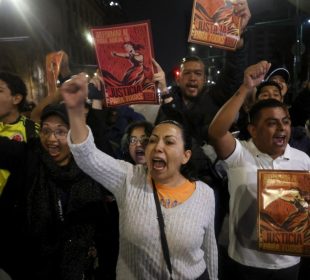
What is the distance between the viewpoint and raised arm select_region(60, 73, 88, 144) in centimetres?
217

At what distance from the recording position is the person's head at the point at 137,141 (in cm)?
341

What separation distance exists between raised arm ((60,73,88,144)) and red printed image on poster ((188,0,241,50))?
7.18ft

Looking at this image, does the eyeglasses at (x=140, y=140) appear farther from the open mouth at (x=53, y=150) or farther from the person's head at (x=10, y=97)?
the person's head at (x=10, y=97)

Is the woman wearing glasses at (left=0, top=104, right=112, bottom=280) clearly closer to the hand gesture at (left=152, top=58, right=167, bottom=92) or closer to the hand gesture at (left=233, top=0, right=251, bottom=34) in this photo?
the hand gesture at (left=152, top=58, right=167, bottom=92)

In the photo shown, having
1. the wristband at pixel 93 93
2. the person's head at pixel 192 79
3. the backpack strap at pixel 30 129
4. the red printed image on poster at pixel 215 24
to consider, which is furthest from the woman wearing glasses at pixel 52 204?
the red printed image on poster at pixel 215 24

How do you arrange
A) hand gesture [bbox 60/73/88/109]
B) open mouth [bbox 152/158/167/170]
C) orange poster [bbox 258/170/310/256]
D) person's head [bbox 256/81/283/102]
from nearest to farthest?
1. hand gesture [bbox 60/73/88/109]
2. open mouth [bbox 152/158/167/170]
3. orange poster [bbox 258/170/310/256]
4. person's head [bbox 256/81/283/102]

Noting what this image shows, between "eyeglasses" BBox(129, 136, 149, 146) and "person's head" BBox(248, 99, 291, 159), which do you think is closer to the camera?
"person's head" BBox(248, 99, 291, 159)

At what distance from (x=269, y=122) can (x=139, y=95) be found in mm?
1599

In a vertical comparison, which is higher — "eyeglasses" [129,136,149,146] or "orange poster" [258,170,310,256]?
"eyeglasses" [129,136,149,146]

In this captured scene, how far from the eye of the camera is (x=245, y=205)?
290cm

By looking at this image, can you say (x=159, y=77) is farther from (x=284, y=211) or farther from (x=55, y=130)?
(x=284, y=211)

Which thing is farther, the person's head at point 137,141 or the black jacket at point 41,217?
the person's head at point 137,141

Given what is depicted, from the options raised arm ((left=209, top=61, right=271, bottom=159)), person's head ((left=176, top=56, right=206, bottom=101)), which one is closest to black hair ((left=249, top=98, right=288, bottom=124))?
raised arm ((left=209, top=61, right=271, bottom=159))

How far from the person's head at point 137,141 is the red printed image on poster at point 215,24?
50.8 inches
